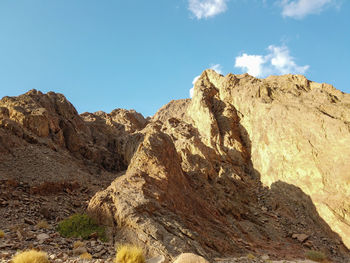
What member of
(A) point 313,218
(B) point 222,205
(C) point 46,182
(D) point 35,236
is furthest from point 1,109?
(A) point 313,218

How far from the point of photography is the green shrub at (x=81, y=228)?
36.7 feet

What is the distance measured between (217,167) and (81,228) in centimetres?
1662

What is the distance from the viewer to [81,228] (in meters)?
11.7

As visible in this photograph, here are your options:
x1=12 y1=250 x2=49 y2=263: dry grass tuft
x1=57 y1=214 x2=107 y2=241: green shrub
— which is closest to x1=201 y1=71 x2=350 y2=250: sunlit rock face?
x1=57 y1=214 x2=107 y2=241: green shrub

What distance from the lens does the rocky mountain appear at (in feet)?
42.0

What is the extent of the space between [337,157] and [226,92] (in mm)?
18266

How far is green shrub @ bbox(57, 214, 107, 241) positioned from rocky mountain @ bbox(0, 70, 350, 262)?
417 mm

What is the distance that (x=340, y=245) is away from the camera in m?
18.2

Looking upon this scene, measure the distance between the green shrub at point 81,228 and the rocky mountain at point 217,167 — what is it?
0.42 m

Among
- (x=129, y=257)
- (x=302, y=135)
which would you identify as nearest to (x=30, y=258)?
(x=129, y=257)

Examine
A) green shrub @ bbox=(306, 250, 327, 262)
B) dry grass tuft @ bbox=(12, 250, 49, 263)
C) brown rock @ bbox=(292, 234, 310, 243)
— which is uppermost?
brown rock @ bbox=(292, 234, 310, 243)

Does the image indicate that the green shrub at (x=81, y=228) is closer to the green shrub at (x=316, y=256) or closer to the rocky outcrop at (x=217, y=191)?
the rocky outcrop at (x=217, y=191)

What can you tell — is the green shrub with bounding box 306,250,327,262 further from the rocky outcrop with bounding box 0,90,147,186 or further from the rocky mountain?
the rocky outcrop with bounding box 0,90,147,186

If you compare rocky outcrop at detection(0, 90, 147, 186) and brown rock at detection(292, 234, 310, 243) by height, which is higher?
rocky outcrop at detection(0, 90, 147, 186)
